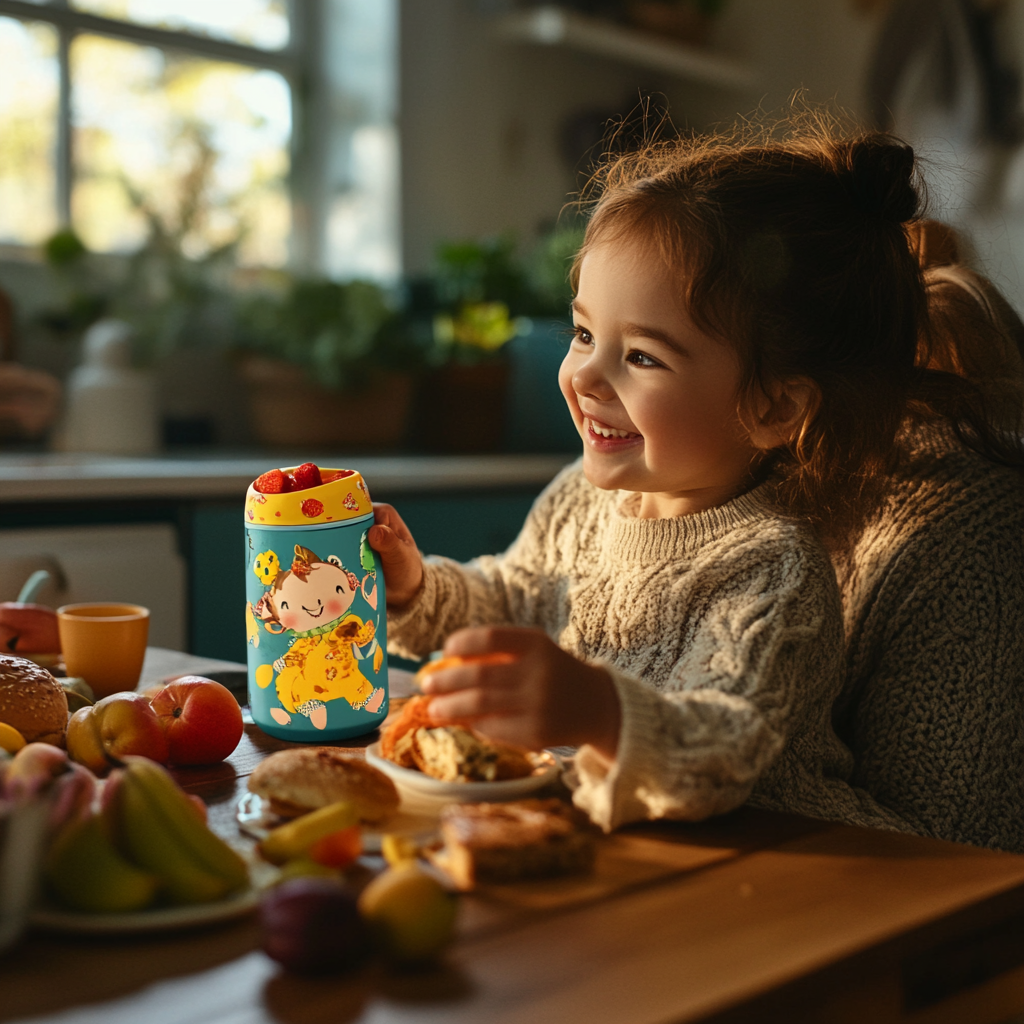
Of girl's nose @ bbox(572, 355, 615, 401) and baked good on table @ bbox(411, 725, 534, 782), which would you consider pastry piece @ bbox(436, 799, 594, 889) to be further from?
girl's nose @ bbox(572, 355, 615, 401)

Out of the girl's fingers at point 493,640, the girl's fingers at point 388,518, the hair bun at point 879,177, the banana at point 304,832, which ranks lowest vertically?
the banana at point 304,832

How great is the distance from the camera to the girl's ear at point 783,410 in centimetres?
104

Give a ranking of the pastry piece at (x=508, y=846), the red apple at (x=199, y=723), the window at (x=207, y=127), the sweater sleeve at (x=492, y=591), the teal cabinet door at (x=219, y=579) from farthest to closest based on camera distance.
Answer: the window at (x=207, y=127), the teal cabinet door at (x=219, y=579), the sweater sleeve at (x=492, y=591), the red apple at (x=199, y=723), the pastry piece at (x=508, y=846)

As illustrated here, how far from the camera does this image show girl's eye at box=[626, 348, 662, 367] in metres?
1.01

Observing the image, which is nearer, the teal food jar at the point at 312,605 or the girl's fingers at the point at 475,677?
the girl's fingers at the point at 475,677

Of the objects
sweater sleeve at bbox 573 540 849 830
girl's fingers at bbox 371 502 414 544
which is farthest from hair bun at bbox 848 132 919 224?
girl's fingers at bbox 371 502 414 544

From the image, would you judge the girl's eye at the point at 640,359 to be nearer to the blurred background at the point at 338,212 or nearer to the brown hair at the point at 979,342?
the brown hair at the point at 979,342

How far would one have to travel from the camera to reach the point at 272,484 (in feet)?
2.84

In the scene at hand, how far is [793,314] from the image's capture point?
1.03 meters

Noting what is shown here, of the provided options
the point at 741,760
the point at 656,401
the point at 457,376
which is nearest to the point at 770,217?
the point at 656,401

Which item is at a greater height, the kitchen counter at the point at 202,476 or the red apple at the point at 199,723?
the kitchen counter at the point at 202,476

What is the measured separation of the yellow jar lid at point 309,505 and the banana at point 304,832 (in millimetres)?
262

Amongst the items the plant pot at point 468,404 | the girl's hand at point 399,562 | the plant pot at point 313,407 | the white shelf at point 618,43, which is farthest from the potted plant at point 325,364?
the girl's hand at point 399,562

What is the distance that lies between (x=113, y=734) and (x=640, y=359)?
526 millimetres
